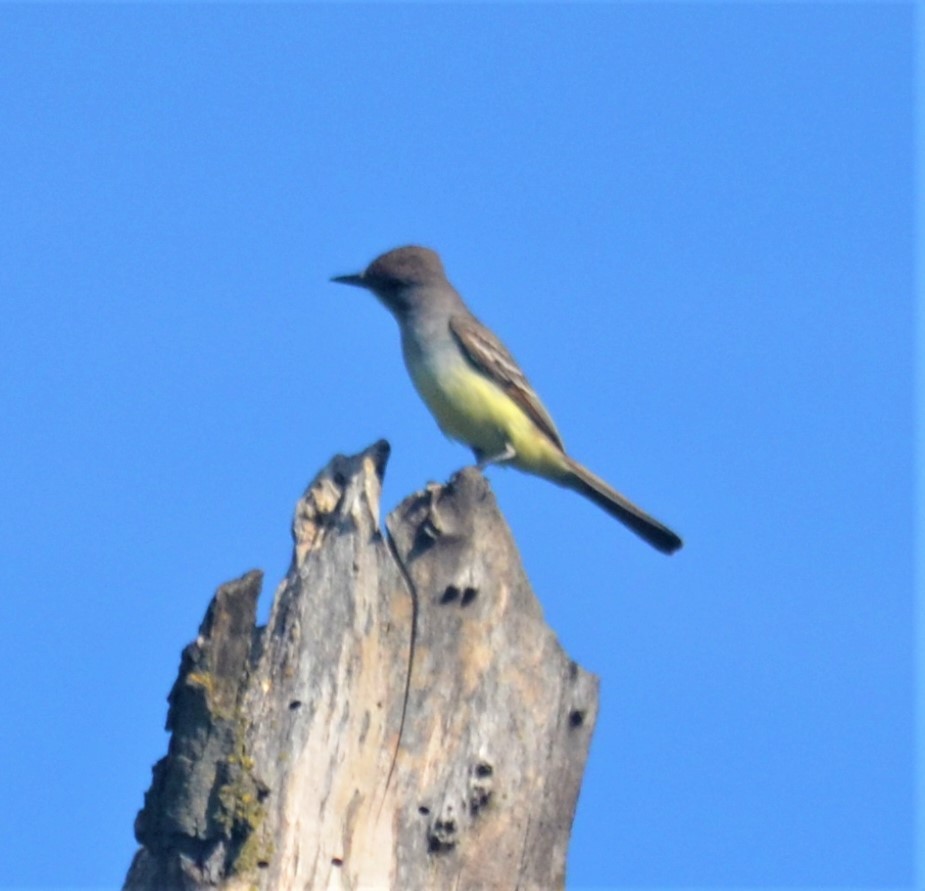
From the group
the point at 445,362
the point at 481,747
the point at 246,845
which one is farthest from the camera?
the point at 445,362

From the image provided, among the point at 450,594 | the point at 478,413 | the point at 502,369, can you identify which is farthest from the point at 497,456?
the point at 450,594

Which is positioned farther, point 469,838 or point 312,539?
point 312,539

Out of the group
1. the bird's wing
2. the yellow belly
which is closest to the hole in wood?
the yellow belly

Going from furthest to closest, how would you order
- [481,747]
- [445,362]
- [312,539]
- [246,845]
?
[445,362] < [312,539] < [481,747] < [246,845]

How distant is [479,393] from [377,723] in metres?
5.36

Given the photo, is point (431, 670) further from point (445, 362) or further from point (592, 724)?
point (445, 362)

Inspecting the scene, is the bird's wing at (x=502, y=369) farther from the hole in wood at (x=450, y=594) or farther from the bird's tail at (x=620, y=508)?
the hole in wood at (x=450, y=594)

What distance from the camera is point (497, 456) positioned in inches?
477

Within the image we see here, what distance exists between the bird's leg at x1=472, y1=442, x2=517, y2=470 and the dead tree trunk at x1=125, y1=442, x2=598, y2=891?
4.49m

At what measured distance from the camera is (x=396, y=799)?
681 cm

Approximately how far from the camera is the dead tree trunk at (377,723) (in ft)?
21.8

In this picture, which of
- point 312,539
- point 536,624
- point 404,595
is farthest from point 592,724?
point 312,539

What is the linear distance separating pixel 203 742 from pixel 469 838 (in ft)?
3.75

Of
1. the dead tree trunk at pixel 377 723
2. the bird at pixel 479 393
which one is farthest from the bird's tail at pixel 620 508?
the dead tree trunk at pixel 377 723
